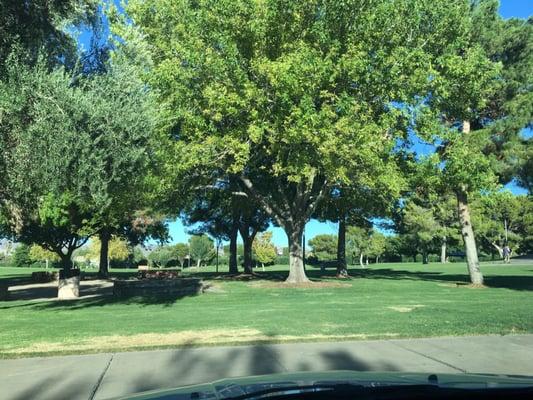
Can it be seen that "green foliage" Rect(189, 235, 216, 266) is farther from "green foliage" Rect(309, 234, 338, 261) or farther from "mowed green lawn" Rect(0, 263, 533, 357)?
"mowed green lawn" Rect(0, 263, 533, 357)

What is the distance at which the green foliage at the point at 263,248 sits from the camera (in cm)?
7331

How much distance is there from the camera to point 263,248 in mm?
74562

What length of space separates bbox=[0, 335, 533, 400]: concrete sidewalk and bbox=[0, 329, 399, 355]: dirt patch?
44 cm

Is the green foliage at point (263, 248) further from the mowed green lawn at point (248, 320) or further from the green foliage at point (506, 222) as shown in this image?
the mowed green lawn at point (248, 320)

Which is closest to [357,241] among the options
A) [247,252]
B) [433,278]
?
[247,252]

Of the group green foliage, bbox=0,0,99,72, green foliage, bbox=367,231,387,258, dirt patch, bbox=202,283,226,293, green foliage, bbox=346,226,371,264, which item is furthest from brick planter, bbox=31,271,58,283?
green foliage, bbox=367,231,387,258

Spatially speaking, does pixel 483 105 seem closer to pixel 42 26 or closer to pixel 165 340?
pixel 42 26

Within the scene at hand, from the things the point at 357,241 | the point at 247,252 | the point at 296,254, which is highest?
the point at 357,241

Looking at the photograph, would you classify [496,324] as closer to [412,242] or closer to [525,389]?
[525,389]

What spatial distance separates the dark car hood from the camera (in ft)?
11.0

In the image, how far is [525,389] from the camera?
3221mm

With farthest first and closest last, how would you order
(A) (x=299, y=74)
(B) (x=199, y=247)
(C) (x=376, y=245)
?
(B) (x=199, y=247) → (C) (x=376, y=245) → (A) (x=299, y=74)

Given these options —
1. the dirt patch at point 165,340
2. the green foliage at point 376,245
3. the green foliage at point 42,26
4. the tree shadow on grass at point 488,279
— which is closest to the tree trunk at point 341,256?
the tree shadow on grass at point 488,279

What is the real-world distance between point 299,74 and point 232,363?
12760 mm
